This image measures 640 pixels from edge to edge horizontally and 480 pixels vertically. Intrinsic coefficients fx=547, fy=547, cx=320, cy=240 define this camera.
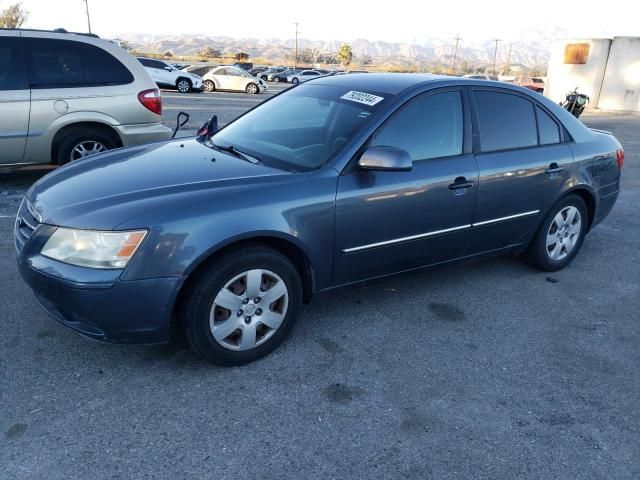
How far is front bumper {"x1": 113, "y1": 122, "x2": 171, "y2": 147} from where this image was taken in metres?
6.46

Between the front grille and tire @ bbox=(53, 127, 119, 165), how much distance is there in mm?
3168

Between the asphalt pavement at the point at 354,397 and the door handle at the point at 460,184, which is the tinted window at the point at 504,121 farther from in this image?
the asphalt pavement at the point at 354,397

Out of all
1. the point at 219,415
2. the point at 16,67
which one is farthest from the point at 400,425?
the point at 16,67

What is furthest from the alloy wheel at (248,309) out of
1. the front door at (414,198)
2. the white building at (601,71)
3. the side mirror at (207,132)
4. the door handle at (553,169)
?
the white building at (601,71)

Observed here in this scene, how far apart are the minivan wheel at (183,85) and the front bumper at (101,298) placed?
2281cm

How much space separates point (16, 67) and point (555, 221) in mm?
5613

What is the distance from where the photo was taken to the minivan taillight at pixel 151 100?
21.4 feet

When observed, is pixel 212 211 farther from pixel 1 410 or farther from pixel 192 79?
pixel 192 79

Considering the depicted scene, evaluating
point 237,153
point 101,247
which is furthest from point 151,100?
point 101,247

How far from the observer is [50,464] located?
7.50 feet

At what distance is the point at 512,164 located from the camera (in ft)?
13.1

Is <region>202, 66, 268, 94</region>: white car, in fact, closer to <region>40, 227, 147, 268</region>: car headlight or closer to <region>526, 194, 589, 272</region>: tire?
<region>526, 194, 589, 272</region>: tire

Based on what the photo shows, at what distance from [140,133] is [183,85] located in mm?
18874

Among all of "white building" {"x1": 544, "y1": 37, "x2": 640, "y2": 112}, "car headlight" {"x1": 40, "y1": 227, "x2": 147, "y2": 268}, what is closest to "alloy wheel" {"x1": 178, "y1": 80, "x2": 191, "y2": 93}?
"white building" {"x1": 544, "y1": 37, "x2": 640, "y2": 112}
